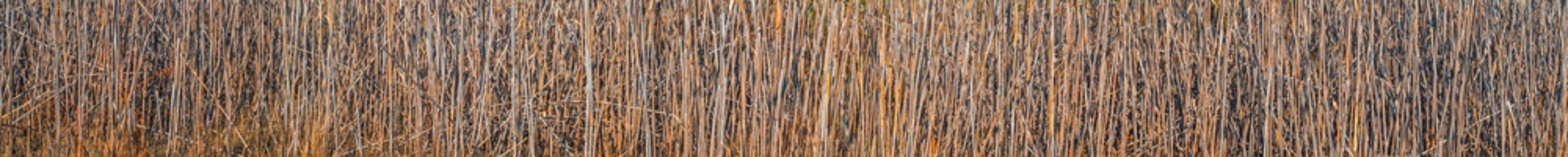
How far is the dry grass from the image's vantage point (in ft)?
5.23

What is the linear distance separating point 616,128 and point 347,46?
393 mm

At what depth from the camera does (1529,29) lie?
156 centimetres

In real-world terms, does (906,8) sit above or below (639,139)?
above

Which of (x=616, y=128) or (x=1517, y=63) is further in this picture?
(x=616, y=128)

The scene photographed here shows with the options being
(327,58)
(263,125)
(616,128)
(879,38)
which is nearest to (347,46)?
(327,58)

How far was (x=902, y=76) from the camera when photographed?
5.40 ft

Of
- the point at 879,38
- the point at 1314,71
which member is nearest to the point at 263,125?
the point at 879,38

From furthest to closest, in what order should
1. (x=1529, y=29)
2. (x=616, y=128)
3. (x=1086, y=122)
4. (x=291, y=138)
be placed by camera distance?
(x=291, y=138)
(x=616, y=128)
(x=1086, y=122)
(x=1529, y=29)

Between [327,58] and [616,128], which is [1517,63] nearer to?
[616,128]

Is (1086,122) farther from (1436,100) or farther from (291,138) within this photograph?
(291,138)

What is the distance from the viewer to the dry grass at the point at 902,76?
62.8 inches

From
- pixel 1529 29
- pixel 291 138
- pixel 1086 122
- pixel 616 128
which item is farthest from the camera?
pixel 291 138

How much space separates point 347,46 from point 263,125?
241 mm

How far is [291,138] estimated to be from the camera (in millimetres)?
1934
